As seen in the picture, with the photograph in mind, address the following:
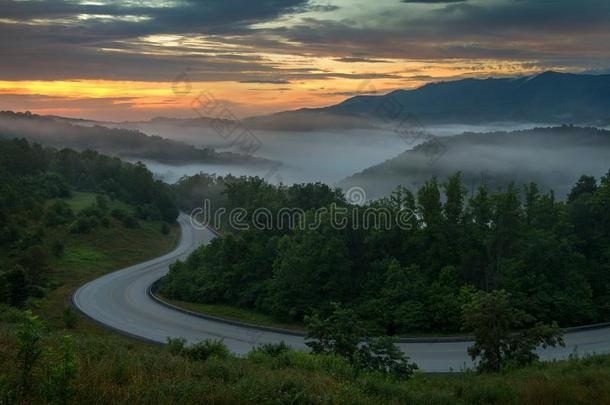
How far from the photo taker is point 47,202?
262 ft

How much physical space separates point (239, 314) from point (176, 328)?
4.79m

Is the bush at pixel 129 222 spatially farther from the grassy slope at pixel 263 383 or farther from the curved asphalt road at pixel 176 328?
the grassy slope at pixel 263 383

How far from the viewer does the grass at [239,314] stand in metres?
A: 36.3

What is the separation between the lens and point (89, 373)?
32.3ft

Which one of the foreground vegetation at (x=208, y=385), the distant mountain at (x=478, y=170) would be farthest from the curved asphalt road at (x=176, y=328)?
the distant mountain at (x=478, y=170)

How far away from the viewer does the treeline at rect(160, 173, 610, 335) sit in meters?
34.0

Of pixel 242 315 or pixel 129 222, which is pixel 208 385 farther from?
pixel 129 222

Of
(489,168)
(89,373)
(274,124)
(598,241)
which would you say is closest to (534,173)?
(489,168)

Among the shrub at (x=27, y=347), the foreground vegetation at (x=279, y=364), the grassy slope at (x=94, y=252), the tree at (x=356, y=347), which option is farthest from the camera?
the grassy slope at (x=94, y=252)

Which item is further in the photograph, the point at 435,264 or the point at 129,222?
the point at 129,222

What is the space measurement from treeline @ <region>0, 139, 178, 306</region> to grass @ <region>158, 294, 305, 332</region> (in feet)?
35.8

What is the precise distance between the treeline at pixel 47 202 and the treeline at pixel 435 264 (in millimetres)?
15557

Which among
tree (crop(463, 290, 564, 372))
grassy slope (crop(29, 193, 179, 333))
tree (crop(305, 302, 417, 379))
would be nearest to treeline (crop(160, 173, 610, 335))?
grassy slope (crop(29, 193, 179, 333))

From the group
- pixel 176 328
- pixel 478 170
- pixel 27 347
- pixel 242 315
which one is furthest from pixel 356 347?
pixel 478 170
